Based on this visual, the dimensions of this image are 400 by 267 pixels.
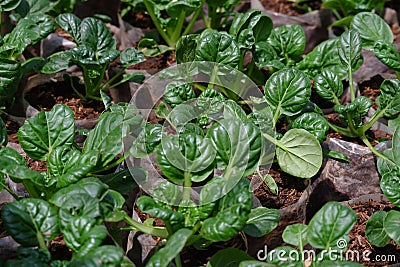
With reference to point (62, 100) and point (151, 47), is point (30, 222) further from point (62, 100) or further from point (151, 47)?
point (151, 47)

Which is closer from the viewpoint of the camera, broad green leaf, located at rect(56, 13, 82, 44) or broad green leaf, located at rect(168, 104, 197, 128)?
broad green leaf, located at rect(168, 104, 197, 128)

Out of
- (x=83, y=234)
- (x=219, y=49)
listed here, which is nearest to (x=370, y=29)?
(x=219, y=49)

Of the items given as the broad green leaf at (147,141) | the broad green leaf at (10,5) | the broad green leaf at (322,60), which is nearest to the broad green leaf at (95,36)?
the broad green leaf at (10,5)

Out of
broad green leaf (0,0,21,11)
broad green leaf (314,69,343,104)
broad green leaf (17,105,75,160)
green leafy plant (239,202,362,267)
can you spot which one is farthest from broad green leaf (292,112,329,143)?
broad green leaf (0,0,21,11)

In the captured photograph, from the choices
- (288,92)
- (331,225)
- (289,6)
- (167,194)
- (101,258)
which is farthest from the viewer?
(289,6)

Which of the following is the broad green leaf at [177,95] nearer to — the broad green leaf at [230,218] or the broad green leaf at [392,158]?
the broad green leaf at [230,218]

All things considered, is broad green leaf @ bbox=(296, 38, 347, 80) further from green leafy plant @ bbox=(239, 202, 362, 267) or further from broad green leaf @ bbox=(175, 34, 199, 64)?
green leafy plant @ bbox=(239, 202, 362, 267)

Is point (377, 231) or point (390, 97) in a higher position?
point (390, 97)
